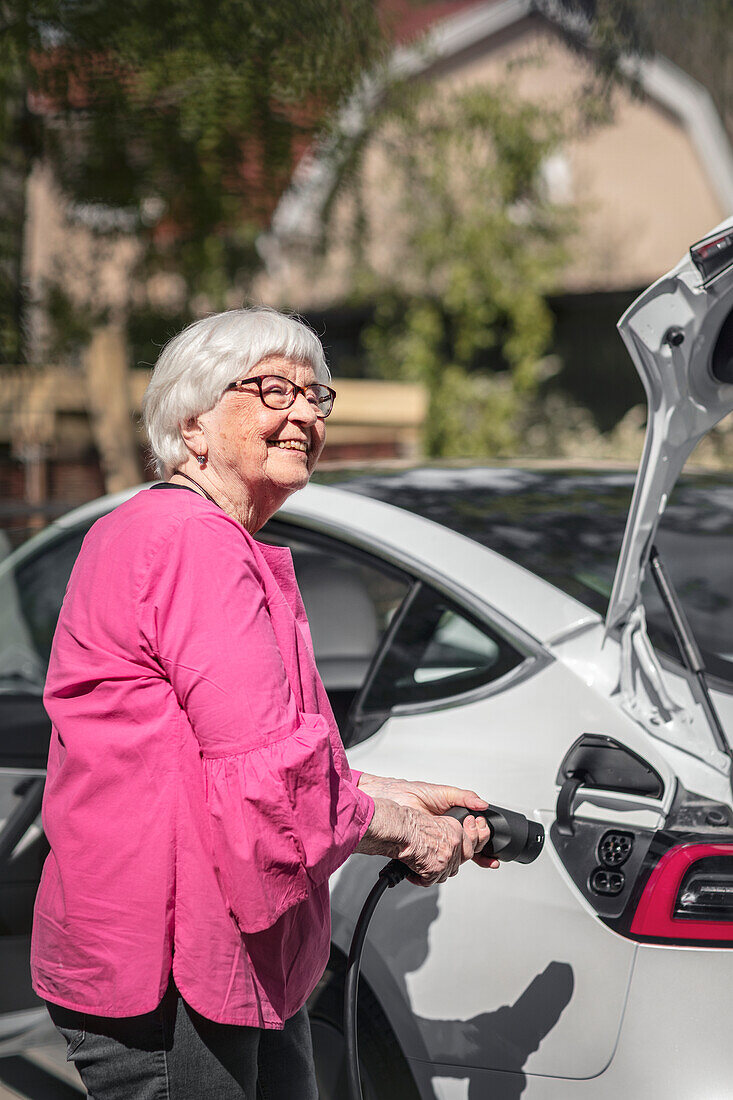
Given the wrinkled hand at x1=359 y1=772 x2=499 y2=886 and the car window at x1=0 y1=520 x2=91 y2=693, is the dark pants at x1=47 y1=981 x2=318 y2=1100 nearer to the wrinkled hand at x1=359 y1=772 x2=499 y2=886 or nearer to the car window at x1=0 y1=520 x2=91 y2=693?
the wrinkled hand at x1=359 y1=772 x2=499 y2=886

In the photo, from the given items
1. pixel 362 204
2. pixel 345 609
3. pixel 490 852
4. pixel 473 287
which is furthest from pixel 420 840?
pixel 473 287

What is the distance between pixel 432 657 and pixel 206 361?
105cm

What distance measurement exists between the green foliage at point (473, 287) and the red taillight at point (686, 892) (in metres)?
8.80

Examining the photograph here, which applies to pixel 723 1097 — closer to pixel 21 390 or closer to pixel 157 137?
pixel 157 137

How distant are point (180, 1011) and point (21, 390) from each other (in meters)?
5.39

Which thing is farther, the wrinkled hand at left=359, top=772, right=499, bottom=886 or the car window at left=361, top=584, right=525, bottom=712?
the car window at left=361, top=584, right=525, bottom=712

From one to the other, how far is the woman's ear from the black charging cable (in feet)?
2.13

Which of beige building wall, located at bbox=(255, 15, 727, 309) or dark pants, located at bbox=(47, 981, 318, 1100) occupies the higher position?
beige building wall, located at bbox=(255, 15, 727, 309)

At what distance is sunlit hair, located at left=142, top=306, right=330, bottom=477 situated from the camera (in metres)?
1.52

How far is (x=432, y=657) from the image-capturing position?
7.82 ft

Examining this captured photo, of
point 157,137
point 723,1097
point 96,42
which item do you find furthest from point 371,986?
point 157,137

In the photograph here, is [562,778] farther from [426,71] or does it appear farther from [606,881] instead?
[426,71]

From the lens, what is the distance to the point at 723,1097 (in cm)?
167

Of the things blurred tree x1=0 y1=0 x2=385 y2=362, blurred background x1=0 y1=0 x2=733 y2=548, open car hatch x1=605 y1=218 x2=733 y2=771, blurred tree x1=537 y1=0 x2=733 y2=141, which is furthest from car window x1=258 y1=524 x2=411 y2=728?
blurred tree x1=537 y1=0 x2=733 y2=141
